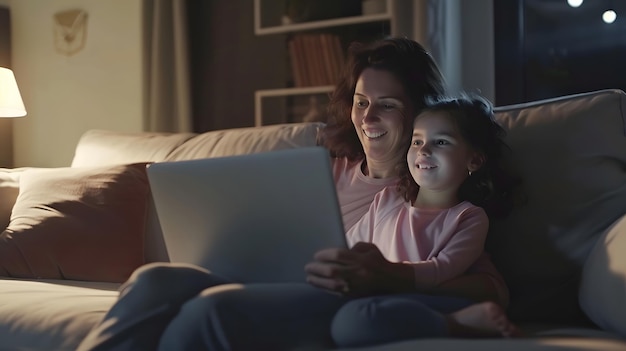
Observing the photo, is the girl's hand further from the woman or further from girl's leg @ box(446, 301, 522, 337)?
girl's leg @ box(446, 301, 522, 337)

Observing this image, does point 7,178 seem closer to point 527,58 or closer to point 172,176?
point 172,176

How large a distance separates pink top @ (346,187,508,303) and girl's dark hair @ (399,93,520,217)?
55 millimetres

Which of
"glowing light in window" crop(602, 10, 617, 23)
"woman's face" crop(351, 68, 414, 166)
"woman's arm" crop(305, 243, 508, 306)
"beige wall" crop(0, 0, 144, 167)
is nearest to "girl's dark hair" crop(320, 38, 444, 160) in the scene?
"woman's face" crop(351, 68, 414, 166)

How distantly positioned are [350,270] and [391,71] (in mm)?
567

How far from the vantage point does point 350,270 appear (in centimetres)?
106

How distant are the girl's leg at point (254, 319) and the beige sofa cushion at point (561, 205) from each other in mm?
458

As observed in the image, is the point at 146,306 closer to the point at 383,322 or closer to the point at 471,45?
the point at 383,322

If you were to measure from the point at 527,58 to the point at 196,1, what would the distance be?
58.3 inches

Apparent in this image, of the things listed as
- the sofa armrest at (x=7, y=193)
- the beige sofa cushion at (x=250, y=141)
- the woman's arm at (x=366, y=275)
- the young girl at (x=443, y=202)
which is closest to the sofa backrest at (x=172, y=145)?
the beige sofa cushion at (x=250, y=141)

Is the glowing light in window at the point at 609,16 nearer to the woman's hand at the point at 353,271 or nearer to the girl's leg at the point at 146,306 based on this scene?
the woman's hand at the point at 353,271

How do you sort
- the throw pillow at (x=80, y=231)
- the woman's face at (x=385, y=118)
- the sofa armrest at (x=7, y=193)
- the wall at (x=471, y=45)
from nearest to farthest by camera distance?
1. the woman's face at (x=385, y=118)
2. the throw pillow at (x=80, y=231)
3. the sofa armrest at (x=7, y=193)
4. the wall at (x=471, y=45)

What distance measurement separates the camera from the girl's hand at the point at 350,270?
104 centimetres

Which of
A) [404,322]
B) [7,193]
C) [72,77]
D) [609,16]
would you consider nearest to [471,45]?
[609,16]

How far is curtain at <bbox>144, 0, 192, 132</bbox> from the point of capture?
3.01 metres
